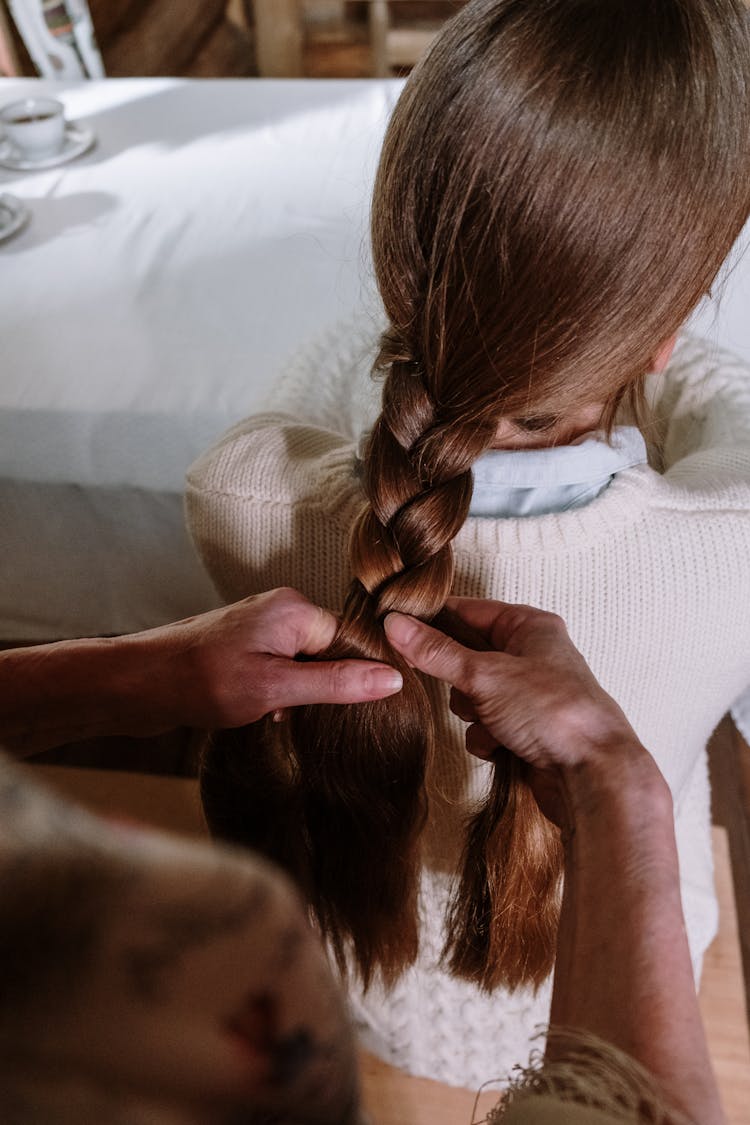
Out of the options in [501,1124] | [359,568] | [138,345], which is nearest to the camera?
[501,1124]

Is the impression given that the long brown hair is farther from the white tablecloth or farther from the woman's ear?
the white tablecloth

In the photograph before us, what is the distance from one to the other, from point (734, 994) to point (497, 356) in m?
0.94

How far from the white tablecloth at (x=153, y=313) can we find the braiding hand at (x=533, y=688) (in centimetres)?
42

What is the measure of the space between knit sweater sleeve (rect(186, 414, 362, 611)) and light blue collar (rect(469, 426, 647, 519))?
0.10 meters

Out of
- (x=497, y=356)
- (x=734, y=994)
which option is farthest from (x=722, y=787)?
(x=497, y=356)

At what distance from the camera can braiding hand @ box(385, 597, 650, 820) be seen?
576 mm

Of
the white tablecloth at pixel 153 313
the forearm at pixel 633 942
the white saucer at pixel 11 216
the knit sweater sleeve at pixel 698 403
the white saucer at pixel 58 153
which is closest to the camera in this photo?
the forearm at pixel 633 942

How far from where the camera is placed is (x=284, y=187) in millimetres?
1194

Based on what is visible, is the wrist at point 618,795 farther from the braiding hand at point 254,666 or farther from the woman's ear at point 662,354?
the woman's ear at point 662,354

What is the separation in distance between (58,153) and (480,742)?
109cm

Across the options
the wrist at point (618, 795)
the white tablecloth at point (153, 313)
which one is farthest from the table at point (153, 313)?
the wrist at point (618, 795)

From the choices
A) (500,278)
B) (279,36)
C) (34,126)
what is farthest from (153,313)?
(279,36)

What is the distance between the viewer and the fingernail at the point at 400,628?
575mm

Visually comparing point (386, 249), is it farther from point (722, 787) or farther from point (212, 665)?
point (722, 787)
